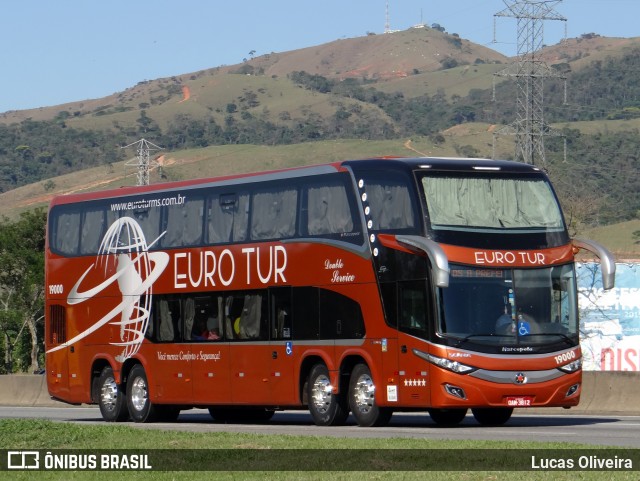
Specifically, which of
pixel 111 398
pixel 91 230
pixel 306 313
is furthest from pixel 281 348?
pixel 91 230

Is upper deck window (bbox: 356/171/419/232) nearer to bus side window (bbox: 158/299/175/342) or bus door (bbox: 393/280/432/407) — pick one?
bus door (bbox: 393/280/432/407)

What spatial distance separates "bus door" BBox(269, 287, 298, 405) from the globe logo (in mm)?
3469

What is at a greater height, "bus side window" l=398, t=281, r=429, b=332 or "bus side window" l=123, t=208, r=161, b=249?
"bus side window" l=123, t=208, r=161, b=249

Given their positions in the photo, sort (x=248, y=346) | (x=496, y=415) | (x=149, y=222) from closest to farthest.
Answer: (x=496, y=415) < (x=248, y=346) < (x=149, y=222)

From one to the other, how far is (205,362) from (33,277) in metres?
35.5

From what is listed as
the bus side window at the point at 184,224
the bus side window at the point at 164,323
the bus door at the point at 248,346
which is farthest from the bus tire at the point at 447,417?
the bus side window at the point at 164,323

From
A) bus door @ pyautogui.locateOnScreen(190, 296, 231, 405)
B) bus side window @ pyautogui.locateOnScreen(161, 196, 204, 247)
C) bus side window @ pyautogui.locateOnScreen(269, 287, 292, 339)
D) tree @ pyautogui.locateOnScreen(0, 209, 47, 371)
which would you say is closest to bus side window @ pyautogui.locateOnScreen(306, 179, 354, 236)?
bus side window @ pyautogui.locateOnScreen(269, 287, 292, 339)

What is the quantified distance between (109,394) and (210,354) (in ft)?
11.4

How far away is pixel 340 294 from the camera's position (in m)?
24.4

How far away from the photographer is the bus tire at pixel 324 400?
24406 millimetres

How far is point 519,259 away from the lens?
23.1 metres

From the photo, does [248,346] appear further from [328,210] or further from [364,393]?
[328,210]

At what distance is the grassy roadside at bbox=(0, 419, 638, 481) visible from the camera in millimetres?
14266

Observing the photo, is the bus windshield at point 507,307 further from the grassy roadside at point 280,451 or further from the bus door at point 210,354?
the bus door at point 210,354
